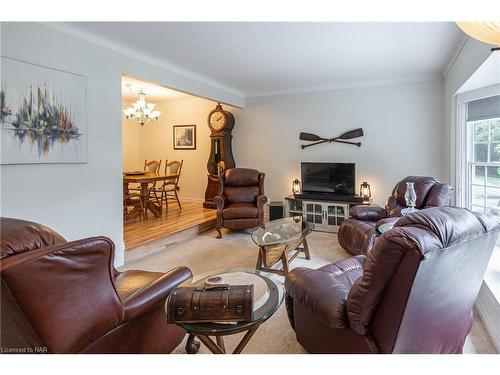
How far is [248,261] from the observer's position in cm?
369

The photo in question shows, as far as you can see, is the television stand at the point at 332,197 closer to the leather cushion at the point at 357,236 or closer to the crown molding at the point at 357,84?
the leather cushion at the point at 357,236

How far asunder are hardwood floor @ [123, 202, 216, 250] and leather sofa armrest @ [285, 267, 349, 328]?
257cm

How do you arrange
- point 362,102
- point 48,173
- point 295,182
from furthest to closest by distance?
point 295,182 < point 362,102 < point 48,173

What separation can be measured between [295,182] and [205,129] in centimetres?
249

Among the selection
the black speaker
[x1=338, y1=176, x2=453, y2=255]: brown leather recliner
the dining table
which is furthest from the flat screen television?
the dining table

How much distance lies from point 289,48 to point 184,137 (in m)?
4.09

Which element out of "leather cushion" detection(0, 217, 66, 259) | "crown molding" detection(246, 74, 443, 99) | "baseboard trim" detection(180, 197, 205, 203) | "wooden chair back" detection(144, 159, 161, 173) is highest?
"crown molding" detection(246, 74, 443, 99)

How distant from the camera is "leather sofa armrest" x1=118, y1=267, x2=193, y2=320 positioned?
1.48 metres

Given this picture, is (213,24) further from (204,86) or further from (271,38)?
(204,86)

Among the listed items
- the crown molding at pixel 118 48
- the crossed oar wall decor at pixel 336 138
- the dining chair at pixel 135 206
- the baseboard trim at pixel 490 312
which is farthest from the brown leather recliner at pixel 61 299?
the crossed oar wall decor at pixel 336 138

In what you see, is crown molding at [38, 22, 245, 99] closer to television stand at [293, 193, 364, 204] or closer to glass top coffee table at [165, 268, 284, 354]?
television stand at [293, 193, 364, 204]

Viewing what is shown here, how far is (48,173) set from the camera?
9.37ft

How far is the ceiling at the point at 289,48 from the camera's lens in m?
2.96

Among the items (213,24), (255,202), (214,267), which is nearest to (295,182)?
(255,202)
